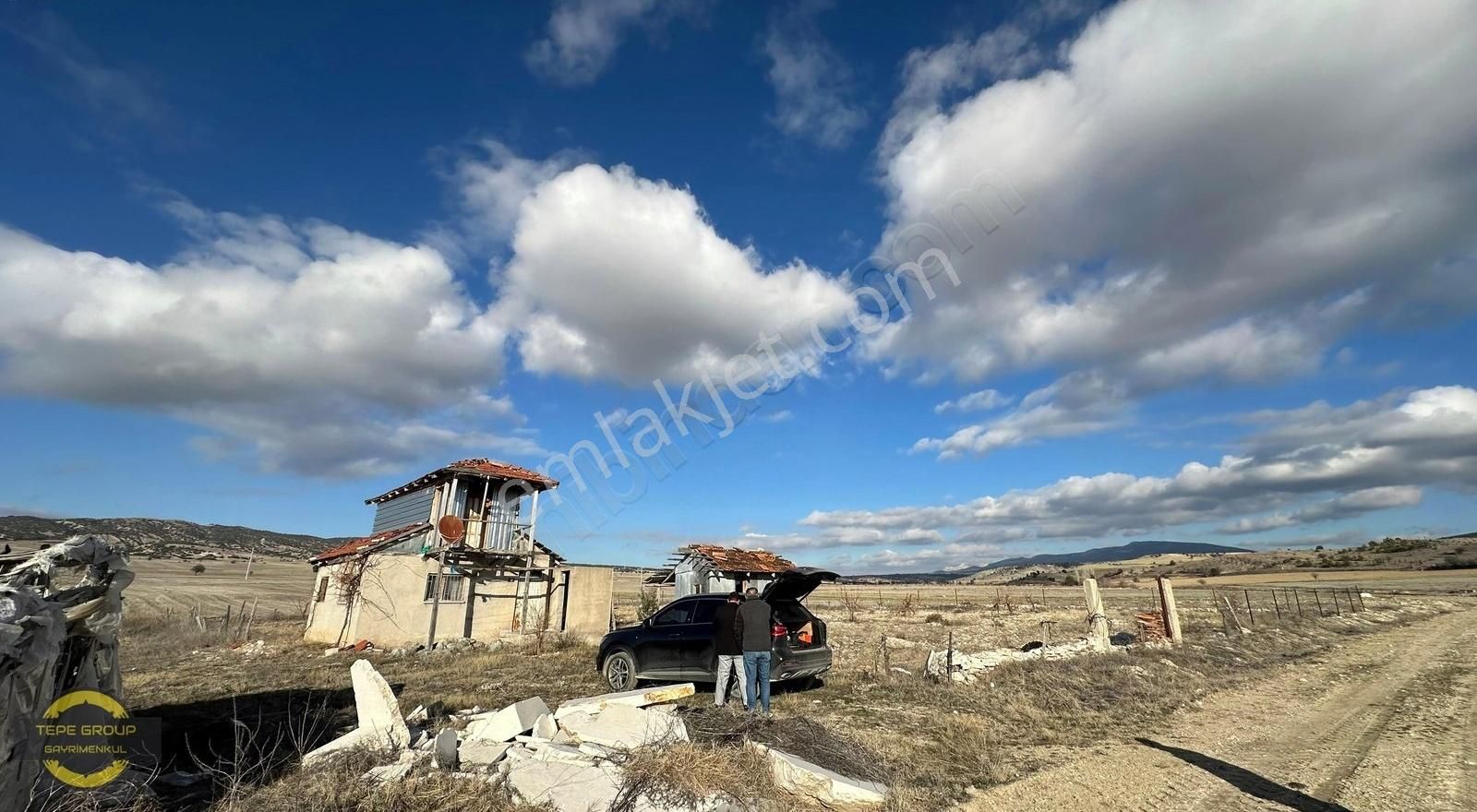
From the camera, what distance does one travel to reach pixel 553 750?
6.21 m

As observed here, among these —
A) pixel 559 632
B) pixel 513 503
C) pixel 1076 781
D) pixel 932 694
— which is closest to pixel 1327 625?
pixel 932 694

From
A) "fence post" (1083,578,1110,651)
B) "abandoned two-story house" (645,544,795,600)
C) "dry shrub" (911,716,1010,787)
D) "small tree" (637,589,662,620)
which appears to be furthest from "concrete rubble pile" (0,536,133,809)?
"abandoned two-story house" (645,544,795,600)

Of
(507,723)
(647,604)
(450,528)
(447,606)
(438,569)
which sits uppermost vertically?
(450,528)

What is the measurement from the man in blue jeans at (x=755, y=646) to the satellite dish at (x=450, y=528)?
14.6 meters

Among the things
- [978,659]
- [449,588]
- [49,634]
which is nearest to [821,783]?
[49,634]

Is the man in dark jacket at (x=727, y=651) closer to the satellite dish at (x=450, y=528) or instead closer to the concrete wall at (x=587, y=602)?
the concrete wall at (x=587, y=602)

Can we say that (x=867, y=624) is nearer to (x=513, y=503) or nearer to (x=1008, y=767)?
(x=513, y=503)

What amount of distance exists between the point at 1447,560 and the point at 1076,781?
3861 inches

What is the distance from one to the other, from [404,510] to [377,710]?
1890 cm

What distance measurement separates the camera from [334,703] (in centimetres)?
1061

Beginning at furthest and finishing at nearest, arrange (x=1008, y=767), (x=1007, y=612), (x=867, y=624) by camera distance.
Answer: (x=1007, y=612), (x=867, y=624), (x=1008, y=767)

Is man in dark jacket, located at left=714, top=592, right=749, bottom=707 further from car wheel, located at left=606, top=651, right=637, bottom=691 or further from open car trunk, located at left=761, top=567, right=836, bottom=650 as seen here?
car wheel, located at left=606, top=651, right=637, bottom=691

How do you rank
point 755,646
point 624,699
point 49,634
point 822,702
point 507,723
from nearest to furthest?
1. point 49,634
2. point 507,723
3. point 624,699
4. point 755,646
5. point 822,702

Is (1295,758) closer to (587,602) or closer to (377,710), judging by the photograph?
(377,710)
